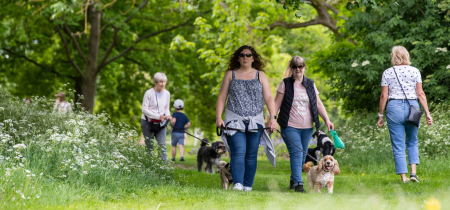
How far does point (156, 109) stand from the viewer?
10.2 meters

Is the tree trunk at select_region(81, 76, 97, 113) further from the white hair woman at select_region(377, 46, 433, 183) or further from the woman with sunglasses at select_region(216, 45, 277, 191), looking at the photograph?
the white hair woman at select_region(377, 46, 433, 183)

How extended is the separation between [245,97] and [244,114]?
0.23 metres

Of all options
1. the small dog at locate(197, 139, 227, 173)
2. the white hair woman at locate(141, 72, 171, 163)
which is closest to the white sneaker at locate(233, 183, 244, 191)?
the white hair woman at locate(141, 72, 171, 163)

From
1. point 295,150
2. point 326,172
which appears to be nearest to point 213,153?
point 295,150

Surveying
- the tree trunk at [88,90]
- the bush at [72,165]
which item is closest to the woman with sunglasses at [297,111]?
the bush at [72,165]

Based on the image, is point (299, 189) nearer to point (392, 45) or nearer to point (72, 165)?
point (72, 165)

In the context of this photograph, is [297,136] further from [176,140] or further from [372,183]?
[176,140]

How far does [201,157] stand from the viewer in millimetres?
13414

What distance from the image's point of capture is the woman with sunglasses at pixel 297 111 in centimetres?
771

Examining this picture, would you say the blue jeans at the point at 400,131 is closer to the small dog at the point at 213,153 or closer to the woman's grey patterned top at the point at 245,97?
the woman's grey patterned top at the point at 245,97

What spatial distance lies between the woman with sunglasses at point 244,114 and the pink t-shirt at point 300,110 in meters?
0.43

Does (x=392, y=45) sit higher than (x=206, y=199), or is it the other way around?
(x=392, y=45)

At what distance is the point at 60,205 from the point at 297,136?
3599 millimetres

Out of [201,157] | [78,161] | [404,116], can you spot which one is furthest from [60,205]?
[201,157]
